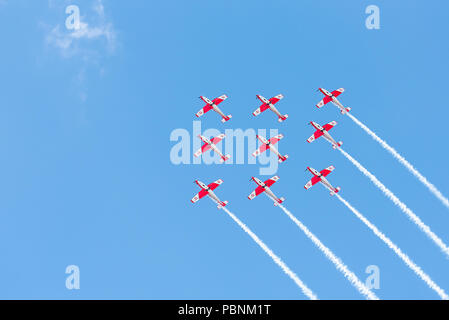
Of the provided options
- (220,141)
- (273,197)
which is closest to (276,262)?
(273,197)

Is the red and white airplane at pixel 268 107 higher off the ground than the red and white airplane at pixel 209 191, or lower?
higher

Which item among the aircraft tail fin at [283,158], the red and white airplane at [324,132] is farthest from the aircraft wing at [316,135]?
the aircraft tail fin at [283,158]

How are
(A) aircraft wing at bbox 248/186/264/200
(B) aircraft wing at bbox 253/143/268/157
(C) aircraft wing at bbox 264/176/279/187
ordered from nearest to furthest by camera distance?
1. (A) aircraft wing at bbox 248/186/264/200
2. (C) aircraft wing at bbox 264/176/279/187
3. (B) aircraft wing at bbox 253/143/268/157

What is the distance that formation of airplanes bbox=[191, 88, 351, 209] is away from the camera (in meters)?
165

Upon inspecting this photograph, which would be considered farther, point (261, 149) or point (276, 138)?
point (261, 149)

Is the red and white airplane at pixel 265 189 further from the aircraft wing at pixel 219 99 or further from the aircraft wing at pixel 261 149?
the aircraft wing at pixel 219 99

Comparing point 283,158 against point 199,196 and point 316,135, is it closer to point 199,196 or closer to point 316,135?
point 316,135

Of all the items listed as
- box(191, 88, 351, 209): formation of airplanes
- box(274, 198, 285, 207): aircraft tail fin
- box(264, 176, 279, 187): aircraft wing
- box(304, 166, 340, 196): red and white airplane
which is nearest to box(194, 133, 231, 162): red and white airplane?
box(191, 88, 351, 209): formation of airplanes

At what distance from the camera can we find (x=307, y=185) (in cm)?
16612

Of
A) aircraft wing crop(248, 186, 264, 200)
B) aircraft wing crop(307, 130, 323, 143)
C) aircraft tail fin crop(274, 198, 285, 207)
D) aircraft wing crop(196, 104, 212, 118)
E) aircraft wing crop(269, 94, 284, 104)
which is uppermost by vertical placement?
aircraft wing crop(269, 94, 284, 104)

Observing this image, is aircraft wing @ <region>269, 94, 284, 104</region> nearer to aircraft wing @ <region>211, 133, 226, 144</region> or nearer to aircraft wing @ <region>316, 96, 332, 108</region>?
aircraft wing @ <region>316, 96, 332, 108</region>

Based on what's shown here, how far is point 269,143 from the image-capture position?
169000mm

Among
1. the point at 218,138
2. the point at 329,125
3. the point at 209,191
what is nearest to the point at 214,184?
the point at 209,191

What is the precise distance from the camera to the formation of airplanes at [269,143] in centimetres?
16462
